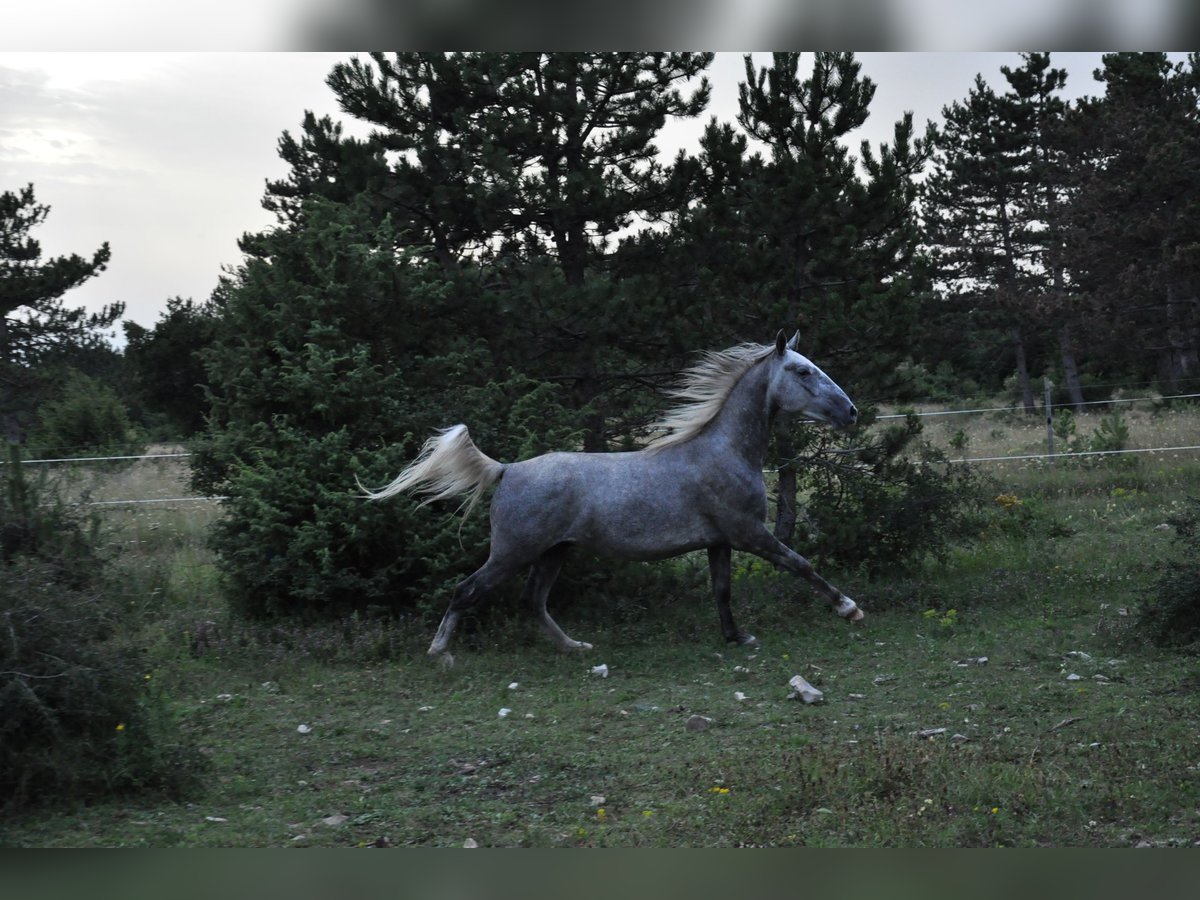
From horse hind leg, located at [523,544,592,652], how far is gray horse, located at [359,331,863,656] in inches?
0.4

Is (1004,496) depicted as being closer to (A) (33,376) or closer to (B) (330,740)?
(B) (330,740)

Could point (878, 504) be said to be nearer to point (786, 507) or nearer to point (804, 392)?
point (786, 507)

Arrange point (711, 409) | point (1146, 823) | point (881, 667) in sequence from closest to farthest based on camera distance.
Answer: point (1146, 823) → point (881, 667) → point (711, 409)

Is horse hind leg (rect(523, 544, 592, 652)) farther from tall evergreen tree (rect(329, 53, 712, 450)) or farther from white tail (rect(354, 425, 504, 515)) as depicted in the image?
tall evergreen tree (rect(329, 53, 712, 450))

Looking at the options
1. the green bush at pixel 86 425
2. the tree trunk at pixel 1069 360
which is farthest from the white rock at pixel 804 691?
the tree trunk at pixel 1069 360

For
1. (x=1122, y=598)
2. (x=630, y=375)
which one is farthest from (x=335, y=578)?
(x=1122, y=598)

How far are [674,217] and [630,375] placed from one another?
1915 millimetres

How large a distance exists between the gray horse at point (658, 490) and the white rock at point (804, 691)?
2.01 m

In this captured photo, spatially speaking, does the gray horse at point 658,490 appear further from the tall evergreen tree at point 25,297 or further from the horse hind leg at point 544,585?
the tall evergreen tree at point 25,297

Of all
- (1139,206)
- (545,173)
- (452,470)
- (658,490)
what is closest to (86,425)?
(545,173)

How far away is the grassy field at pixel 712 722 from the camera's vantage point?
464 centimetres

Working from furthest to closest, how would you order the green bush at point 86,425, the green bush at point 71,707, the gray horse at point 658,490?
1. the green bush at point 86,425
2. the gray horse at point 658,490
3. the green bush at point 71,707

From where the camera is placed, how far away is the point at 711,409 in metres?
9.80

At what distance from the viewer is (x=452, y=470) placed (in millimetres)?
9188
